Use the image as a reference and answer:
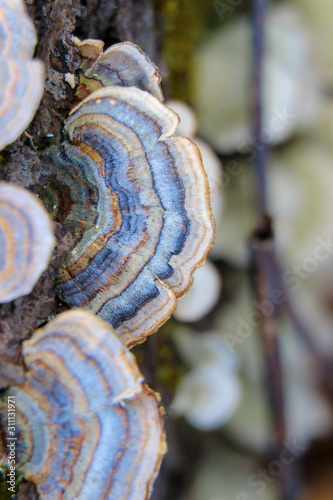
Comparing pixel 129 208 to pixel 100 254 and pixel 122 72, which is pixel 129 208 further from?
pixel 122 72

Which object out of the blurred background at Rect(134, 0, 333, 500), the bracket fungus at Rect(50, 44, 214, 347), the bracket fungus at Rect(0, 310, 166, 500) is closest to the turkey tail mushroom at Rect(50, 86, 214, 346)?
the bracket fungus at Rect(50, 44, 214, 347)

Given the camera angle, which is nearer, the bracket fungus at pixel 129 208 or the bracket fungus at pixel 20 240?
the bracket fungus at pixel 20 240

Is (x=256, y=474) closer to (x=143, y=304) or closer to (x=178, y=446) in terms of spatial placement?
(x=178, y=446)

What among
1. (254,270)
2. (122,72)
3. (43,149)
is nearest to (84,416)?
(43,149)

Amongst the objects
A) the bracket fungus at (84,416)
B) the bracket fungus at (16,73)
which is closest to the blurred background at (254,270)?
the bracket fungus at (84,416)

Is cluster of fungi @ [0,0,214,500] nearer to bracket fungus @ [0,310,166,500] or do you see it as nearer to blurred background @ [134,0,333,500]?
bracket fungus @ [0,310,166,500]

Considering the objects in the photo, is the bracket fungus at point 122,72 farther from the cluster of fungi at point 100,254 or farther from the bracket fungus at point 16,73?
the bracket fungus at point 16,73
